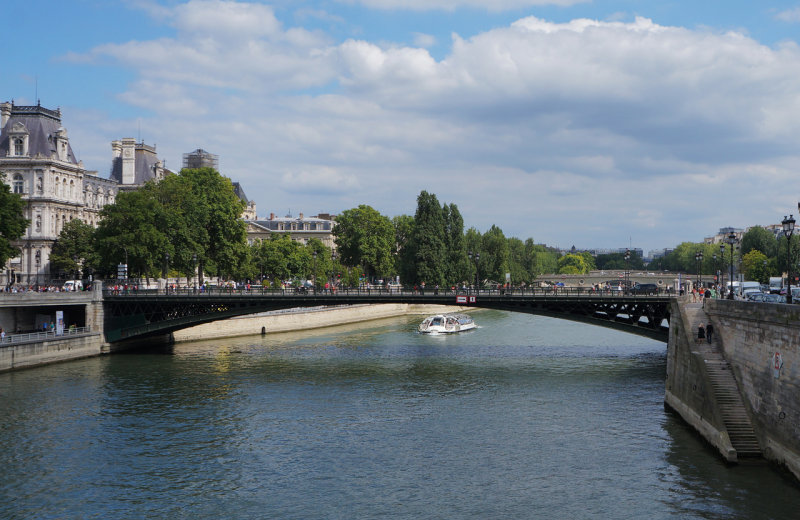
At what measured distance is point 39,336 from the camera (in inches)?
2251

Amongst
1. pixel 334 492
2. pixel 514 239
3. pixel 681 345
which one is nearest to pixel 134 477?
pixel 334 492

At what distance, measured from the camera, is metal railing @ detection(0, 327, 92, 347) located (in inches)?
2121

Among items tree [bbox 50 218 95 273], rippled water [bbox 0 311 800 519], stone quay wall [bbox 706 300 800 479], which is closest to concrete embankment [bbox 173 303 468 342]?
rippled water [bbox 0 311 800 519]

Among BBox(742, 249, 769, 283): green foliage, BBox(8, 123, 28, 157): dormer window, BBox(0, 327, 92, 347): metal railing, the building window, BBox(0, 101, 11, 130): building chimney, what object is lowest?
BBox(0, 327, 92, 347): metal railing

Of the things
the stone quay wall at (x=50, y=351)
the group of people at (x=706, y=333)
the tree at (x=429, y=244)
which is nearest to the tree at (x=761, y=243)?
the tree at (x=429, y=244)

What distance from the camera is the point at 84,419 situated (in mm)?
38531

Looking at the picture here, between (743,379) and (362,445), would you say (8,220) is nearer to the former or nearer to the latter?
(362,445)

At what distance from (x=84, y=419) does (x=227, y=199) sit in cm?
5265

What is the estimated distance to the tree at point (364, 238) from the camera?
396 feet

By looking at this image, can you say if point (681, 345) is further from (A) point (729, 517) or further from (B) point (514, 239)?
(B) point (514, 239)

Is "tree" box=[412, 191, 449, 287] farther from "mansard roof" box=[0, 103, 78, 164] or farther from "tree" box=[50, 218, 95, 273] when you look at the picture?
"mansard roof" box=[0, 103, 78, 164]

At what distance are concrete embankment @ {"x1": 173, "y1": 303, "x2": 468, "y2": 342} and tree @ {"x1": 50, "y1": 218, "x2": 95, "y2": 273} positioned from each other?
27595 mm

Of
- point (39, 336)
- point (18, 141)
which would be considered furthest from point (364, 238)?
point (39, 336)

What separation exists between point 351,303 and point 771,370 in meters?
37.2
